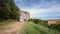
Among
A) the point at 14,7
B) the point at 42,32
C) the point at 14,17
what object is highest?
the point at 14,7

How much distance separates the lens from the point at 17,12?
879cm

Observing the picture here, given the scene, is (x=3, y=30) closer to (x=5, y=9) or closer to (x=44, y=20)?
(x=5, y=9)

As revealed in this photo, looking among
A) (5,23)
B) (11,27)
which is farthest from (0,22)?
(11,27)

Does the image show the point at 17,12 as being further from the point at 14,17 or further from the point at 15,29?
the point at 15,29

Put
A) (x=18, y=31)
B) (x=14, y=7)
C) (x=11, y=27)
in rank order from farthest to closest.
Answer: (x=14, y=7)
(x=11, y=27)
(x=18, y=31)

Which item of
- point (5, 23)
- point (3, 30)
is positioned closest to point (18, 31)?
point (3, 30)

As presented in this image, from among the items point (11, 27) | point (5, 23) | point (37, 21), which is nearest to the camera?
point (11, 27)

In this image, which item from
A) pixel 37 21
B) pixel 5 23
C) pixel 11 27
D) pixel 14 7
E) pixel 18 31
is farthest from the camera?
pixel 37 21

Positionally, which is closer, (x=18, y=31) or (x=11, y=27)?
(x=18, y=31)

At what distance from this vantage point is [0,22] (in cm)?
769

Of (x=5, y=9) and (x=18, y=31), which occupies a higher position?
(x=5, y=9)

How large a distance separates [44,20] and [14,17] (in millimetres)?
1772

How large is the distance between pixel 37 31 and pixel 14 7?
260 centimetres

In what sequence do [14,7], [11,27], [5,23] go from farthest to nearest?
[14,7]
[5,23]
[11,27]
